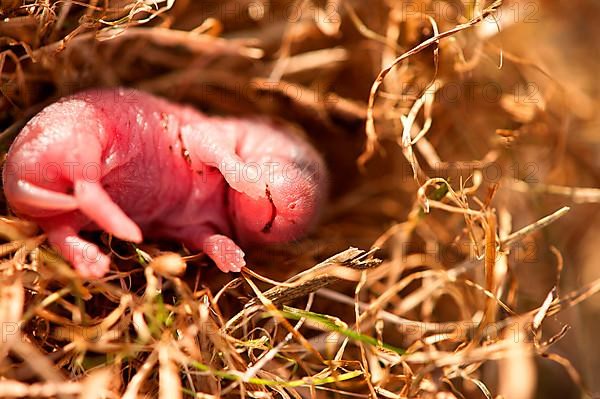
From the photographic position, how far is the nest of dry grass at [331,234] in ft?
4.41

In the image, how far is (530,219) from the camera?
191 cm

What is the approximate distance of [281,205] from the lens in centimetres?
153

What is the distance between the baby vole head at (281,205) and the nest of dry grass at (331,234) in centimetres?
13

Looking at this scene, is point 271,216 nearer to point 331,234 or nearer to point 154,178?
point 154,178

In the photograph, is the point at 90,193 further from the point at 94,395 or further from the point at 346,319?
the point at 346,319

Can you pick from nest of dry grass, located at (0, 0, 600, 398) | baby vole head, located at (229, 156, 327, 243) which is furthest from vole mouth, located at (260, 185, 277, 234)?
nest of dry grass, located at (0, 0, 600, 398)

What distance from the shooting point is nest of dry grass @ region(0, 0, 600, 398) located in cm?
134

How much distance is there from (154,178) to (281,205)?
33 centimetres

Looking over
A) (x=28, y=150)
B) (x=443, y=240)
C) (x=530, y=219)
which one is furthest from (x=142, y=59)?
(x=530, y=219)

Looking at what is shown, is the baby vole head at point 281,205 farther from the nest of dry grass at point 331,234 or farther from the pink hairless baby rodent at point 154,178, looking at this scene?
the nest of dry grass at point 331,234

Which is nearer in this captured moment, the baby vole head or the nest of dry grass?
the nest of dry grass

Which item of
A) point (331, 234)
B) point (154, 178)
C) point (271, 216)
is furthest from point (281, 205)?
point (331, 234)

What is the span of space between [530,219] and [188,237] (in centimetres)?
102

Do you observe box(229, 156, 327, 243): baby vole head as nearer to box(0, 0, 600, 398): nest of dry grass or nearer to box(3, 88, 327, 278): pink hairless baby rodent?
box(3, 88, 327, 278): pink hairless baby rodent
